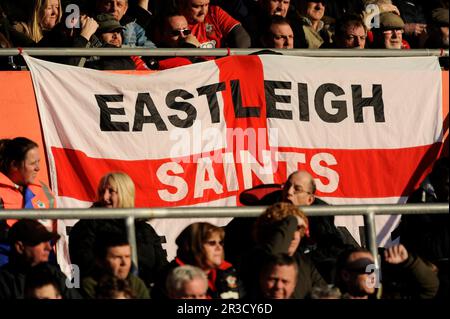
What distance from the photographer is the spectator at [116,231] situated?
404 inches

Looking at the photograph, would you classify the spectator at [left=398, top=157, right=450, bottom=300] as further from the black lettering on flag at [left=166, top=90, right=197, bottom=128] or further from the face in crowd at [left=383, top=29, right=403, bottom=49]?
the face in crowd at [left=383, top=29, right=403, bottom=49]

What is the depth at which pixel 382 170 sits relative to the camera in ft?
43.1

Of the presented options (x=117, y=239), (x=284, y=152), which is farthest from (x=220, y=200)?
(x=117, y=239)

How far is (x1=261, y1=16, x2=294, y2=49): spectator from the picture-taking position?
13.5m

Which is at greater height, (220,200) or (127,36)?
(127,36)

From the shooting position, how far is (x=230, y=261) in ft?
34.5

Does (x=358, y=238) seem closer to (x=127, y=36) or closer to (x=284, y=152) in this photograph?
(x=284, y=152)

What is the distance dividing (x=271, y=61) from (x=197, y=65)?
0.63 metres

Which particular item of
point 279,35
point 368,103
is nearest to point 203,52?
point 279,35

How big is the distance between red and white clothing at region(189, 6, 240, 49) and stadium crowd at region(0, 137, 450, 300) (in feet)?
10.5

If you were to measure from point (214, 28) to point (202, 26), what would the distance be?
123 mm

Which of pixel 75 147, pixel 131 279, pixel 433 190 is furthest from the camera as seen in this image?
pixel 75 147

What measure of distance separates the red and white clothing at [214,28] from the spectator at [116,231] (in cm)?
333

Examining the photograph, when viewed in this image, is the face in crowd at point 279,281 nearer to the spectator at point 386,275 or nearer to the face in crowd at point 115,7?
the spectator at point 386,275
